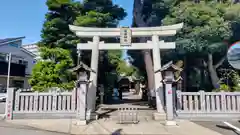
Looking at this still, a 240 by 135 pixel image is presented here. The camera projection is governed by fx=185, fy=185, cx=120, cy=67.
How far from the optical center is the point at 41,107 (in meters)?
8.75

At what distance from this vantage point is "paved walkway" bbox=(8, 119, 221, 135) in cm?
670

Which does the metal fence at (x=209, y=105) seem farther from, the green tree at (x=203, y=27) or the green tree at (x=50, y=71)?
the green tree at (x=50, y=71)

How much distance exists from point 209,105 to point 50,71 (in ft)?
29.6

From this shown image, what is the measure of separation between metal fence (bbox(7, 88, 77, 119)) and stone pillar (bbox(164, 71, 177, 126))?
426 centimetres

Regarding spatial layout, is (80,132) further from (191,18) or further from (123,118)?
(191,18)

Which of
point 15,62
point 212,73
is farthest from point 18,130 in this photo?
point 15,62

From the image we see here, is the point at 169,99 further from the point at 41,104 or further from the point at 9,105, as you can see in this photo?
the point at 9,105

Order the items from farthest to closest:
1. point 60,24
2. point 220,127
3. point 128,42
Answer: point 60,24 → point 128,42 → point 220,127

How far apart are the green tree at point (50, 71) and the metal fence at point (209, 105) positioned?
6.90 meters

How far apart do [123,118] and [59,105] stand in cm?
317


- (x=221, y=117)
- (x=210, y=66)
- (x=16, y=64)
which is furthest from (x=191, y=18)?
(x=16, y=64)

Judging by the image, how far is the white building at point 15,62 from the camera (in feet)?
73.7

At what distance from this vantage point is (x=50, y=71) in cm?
1127

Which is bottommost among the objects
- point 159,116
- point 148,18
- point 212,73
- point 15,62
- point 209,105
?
point 159,116
